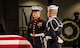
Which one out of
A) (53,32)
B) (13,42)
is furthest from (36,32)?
(13,42)

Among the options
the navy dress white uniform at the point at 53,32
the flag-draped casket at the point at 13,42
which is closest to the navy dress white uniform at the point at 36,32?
the navy dress white uniform at the point at 53,32

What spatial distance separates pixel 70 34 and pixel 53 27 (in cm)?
449

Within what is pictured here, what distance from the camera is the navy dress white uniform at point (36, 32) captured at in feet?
7.95

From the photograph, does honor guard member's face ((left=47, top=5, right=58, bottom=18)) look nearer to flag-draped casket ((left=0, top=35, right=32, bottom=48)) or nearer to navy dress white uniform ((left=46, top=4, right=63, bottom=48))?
navy dress white uniform ((left=46, top=4, right=63, bottom=48))

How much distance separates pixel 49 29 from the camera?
2305 millimetres

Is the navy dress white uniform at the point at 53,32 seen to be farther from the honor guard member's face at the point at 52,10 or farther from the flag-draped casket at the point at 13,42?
the flag-draped casket at the point at 13,42

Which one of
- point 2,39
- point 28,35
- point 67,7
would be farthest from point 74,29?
point 2,39

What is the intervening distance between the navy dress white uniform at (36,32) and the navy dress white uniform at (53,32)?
0.13m

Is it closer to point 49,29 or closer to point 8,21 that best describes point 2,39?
point 49,29

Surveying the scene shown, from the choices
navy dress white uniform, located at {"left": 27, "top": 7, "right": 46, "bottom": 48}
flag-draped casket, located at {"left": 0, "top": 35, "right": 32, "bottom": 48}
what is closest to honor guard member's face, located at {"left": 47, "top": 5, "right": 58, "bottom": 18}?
navy dress white uniform, located at {"left": 27, "top": 7, "right": 46, "bottom": 48}

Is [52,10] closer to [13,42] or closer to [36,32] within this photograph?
[36,32]

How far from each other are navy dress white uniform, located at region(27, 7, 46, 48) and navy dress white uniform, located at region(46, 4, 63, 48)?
0.13 m

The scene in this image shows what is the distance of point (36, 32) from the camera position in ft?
8.03

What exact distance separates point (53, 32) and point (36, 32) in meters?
0.25
